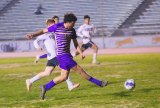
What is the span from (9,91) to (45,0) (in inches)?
1238

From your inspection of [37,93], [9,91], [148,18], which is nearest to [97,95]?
[37,93]

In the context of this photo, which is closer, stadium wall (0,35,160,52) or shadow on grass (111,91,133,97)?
shadow on grass (111,91,133,97)

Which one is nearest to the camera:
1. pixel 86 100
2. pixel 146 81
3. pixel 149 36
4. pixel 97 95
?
pixel 86 100

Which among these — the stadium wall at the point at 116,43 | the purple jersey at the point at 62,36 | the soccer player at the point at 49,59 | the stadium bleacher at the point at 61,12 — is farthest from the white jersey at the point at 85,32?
the stadium bleacher at the point at 61,12

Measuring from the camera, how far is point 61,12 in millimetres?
39812

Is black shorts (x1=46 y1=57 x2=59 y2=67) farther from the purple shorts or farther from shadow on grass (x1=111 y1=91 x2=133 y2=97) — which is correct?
shadow on grass (x1=111 y1=91 x2=133 y2=97)

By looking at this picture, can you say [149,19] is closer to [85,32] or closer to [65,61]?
[85,32]

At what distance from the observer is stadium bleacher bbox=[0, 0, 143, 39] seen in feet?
127

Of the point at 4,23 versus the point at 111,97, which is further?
the point at 4,23

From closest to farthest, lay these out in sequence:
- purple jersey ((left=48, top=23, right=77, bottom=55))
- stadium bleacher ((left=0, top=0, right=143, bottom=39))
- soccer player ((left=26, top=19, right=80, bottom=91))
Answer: purple jersey ((left=48, top=23, right=77, bottom=55))
soccer player ((left=26, top=19, right=80, bottom=91))
stadium bleacher ((left=0, top=0, right=143, bottom=39))

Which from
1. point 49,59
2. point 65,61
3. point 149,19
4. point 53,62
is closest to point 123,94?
point 65,61

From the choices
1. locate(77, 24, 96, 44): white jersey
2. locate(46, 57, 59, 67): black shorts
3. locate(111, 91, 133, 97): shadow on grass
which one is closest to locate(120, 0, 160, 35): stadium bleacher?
locate(77, 24, 96, 44): white jersey

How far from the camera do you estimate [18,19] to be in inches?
1556

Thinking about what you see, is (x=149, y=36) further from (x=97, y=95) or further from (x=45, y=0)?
(x=97, y=95)
